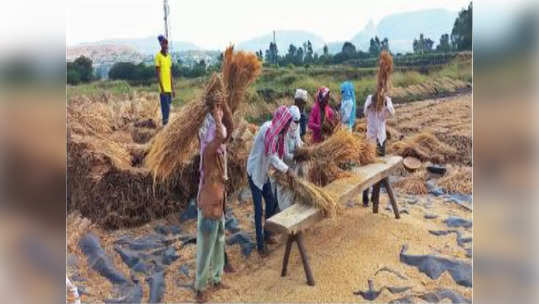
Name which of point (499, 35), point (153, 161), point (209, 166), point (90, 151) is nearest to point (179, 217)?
point (90, 151)

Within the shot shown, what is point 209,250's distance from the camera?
3.93 metres

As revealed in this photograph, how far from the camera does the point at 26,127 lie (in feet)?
8.09

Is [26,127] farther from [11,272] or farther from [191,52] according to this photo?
[191,52]

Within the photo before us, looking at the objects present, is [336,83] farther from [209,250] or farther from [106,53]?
[209,250]

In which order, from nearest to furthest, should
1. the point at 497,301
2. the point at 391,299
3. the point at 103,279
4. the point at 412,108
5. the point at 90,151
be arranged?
1. the point at 497,301
2. the point at 391,299
3. the point at 103,279
4. the point at 90,151
5. the point at 412,108

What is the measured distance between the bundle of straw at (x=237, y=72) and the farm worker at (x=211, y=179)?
67 centimetres

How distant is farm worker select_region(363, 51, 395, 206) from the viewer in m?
5.54

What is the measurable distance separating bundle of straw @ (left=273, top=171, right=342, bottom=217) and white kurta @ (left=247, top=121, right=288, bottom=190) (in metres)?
0.16

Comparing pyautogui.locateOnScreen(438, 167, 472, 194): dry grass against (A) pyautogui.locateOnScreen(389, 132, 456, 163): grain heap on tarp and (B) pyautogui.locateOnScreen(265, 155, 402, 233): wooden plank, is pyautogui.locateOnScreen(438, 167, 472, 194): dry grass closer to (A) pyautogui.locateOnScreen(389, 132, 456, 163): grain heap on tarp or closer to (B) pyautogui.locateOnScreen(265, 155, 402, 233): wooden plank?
(A) pyautogui.locateOnScreen(389, 132, 456, 163): grain heap on tarp

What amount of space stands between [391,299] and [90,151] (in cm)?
369

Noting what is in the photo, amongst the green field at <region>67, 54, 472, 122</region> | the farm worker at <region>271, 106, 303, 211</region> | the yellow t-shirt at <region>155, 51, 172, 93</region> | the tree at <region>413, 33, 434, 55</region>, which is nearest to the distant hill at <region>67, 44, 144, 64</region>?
the green field at <region>67, 54, 472, 122</region>

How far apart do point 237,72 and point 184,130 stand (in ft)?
2.84

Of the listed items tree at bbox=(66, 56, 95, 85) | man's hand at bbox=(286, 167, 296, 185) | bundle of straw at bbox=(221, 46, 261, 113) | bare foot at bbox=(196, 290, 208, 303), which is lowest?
bare foot at bbox=(196, 290, 208, 303)

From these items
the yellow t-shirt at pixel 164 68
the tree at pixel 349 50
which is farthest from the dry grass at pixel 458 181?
the tree at pixel 349 50
